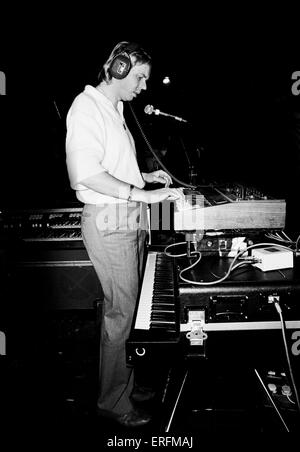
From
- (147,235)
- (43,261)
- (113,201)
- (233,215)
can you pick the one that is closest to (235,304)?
(233,215)

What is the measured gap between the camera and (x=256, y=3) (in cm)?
260

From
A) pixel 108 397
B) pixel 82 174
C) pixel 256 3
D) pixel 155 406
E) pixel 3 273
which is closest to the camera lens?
pixel 82 174

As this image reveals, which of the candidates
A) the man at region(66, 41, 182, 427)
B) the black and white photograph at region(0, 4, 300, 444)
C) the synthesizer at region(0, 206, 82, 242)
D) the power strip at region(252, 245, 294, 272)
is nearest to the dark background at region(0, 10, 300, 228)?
the black and white photograph at region(0, 4, 300, 444)

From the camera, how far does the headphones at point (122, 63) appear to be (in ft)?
5.31

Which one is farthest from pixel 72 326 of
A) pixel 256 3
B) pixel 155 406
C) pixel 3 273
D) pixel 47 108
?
pixel 256 3

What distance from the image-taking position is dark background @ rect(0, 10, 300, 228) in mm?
2660

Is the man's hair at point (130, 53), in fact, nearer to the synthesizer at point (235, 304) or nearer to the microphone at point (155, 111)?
the microphone at point (155, 111)

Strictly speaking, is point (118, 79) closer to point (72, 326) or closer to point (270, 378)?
point (270, 378)

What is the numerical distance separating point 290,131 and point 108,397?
2.38 m

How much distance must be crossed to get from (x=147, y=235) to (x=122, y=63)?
1.03m

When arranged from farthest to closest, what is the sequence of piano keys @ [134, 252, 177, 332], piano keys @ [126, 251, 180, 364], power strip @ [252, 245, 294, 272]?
power strip @ [252, 245, 294, 272] → piano keys @ [134, 252, 177, 332] → piano keys @ [126, 251, 180, 364]

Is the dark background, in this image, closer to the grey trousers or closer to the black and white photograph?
the black and white photograph

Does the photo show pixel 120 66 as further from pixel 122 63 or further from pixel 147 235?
pixel 147 235

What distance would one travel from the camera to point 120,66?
5.34 ft
